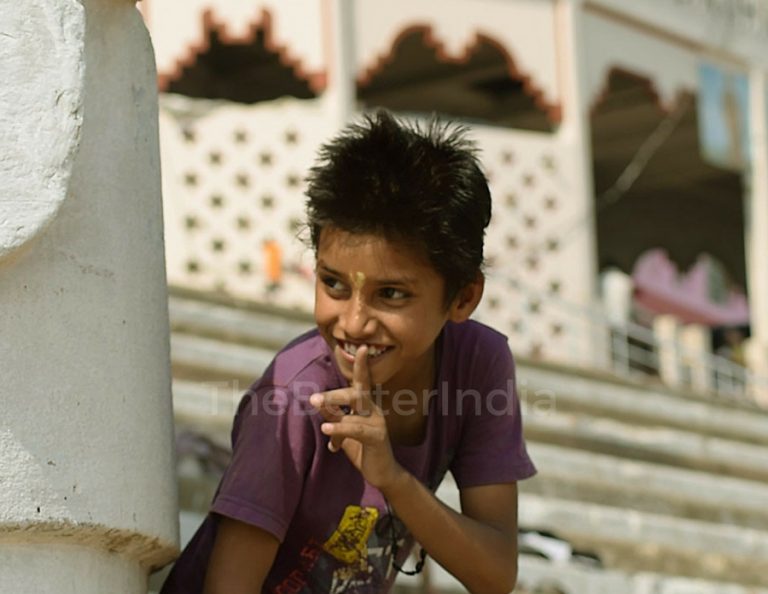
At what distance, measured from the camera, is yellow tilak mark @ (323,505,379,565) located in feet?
8.50

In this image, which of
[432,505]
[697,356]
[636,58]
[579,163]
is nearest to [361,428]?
[432,505]

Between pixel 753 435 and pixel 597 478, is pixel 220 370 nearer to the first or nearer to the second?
pixel 597 478

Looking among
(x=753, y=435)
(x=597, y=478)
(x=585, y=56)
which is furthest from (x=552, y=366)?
(x=585, y=56)

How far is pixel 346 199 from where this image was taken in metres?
2.51

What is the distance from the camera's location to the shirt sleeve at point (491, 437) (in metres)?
2.72

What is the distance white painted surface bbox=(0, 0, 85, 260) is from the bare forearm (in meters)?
0.67

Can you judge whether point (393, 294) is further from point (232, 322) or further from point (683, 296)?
point (683, 296)

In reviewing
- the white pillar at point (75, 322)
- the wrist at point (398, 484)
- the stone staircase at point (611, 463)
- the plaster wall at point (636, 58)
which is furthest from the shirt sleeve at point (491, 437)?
the plaster wall at point (636, 58)

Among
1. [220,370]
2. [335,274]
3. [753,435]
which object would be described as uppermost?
[335,274]

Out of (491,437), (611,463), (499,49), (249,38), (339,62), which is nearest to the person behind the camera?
(491,437)

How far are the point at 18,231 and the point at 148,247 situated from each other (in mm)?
373

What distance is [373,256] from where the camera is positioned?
2467 mm

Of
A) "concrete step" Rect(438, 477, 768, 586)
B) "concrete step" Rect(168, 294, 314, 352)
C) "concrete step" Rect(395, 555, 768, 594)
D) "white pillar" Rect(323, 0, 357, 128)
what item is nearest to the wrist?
"concrete step" Rect(395, 555, 768, 594)

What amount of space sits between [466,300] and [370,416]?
373mm
